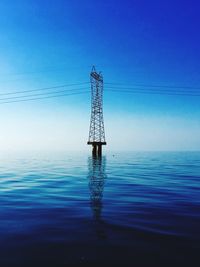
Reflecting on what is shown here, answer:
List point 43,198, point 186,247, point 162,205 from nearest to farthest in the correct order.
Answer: point 186,247, point 162,205, point 43,198

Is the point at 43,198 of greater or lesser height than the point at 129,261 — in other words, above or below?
above

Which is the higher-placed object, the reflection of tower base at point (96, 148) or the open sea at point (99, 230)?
the reflection of tower base at point (96, 148)

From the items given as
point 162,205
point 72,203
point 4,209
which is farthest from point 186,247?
point 4,209

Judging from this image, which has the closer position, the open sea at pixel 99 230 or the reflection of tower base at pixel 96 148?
the open sea at pixel 99 230

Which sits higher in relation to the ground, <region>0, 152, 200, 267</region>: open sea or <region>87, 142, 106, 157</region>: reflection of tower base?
<region>87, 142, 106, 157</region>: reflection of tower base

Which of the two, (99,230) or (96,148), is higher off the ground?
(96,148)

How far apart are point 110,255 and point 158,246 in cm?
161

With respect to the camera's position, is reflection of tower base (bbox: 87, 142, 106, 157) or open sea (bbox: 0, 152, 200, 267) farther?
reflection of tower base (bbox: 87, 142, 106, 157)

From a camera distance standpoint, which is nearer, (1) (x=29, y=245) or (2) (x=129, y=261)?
(2) (x=129, y=261)

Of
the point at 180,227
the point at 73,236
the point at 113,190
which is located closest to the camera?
the point at 73,236

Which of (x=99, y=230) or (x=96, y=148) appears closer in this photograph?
(x=99, y=230)

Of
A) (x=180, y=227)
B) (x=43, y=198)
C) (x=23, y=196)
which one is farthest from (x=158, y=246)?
(x=23, y=196)

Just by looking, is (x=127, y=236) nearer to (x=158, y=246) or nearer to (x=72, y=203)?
(x=158, y=246)

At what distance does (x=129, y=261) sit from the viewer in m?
7.14
